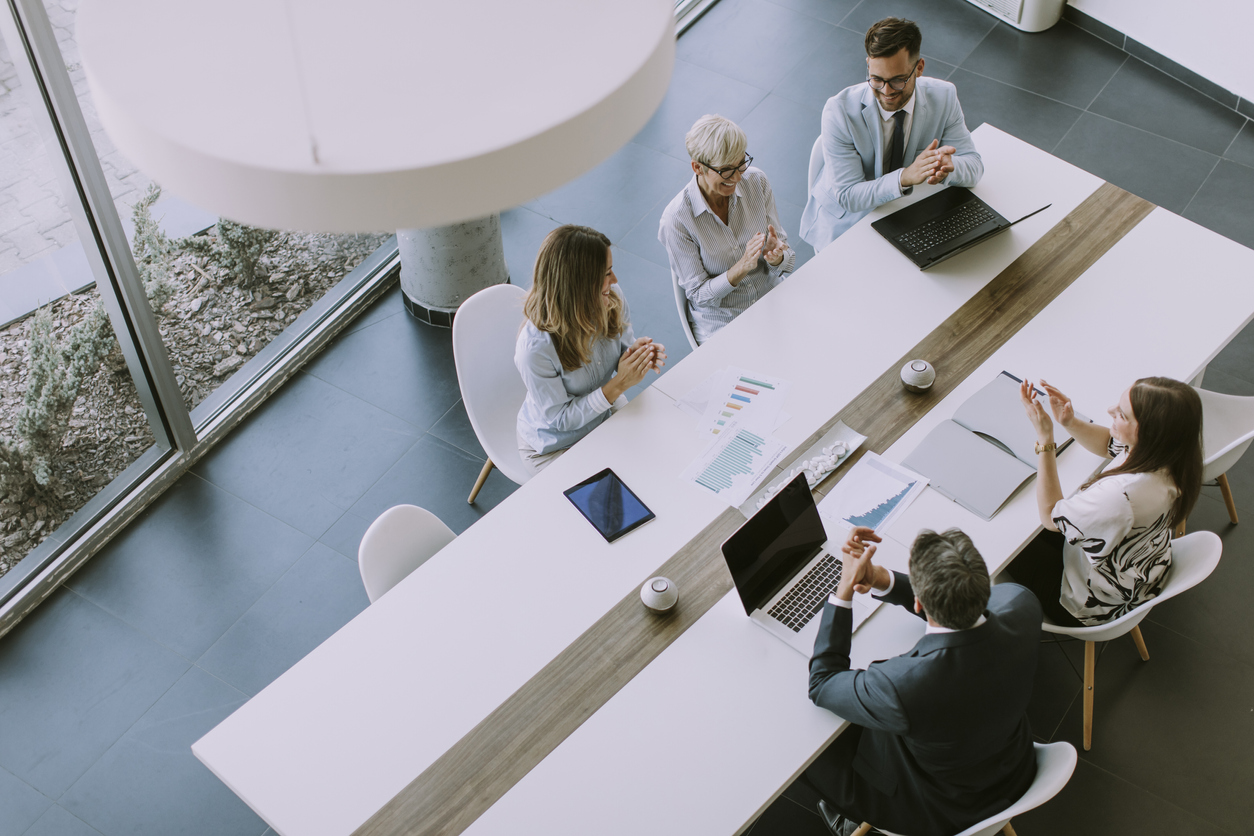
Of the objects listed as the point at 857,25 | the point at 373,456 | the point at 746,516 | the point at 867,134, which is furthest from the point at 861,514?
the point at 857,25

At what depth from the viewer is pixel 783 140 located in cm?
535

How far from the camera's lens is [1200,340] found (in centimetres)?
331

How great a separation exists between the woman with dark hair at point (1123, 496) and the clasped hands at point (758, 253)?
40.0 inches

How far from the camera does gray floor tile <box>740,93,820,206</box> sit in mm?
5129

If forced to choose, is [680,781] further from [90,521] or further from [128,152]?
[90,521]

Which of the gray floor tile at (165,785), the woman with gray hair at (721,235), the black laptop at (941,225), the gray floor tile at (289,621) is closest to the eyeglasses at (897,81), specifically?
the black laptop at (941,225)

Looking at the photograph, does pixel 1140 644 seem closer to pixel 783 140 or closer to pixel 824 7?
pixel 783 140

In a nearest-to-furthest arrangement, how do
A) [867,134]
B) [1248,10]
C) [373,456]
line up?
[867,134], [373,456], [1248,10]

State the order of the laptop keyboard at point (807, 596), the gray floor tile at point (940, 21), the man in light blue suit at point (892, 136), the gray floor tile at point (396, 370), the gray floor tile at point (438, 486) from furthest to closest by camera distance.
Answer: the gray floor tile at point (940, 21)
the gray floor tile at point (396, 370)
the gray floor tile at point (438, 486)
the man in light blue suit at point (892, 136)
the laptop keyboard at point (807, 596)

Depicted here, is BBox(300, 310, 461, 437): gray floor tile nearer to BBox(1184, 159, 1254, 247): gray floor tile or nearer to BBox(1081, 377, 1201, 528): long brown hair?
BBox(1081, 377, 1201, 528): long brown hair

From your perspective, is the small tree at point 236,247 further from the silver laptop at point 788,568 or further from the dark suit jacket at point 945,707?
the dark suit jacket at point 945,707

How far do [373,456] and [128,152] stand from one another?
3.06 metres

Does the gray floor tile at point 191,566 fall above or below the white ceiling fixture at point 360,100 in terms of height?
below

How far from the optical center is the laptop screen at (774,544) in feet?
8.57
